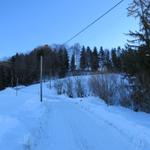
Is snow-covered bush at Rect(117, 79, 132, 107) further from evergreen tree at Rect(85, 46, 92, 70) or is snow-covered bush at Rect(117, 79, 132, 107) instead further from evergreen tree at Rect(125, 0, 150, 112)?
evergreen tree at Rect(85, 46, 92, 70)

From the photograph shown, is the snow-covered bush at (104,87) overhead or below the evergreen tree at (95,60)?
below

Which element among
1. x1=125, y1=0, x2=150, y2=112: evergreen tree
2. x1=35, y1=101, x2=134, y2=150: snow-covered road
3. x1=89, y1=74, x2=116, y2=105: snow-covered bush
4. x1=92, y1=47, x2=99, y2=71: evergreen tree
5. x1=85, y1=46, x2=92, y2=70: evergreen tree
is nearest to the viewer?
x1=35, y1=101, x2=134, y2=150: snow-covered road

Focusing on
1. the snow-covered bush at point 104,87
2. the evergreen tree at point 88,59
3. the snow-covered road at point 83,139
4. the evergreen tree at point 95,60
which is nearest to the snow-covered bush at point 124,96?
Result: the snow-covered bush at point 104,87

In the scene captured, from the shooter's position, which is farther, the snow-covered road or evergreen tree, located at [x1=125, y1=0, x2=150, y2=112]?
evergreen tree, located at [x1=125, y1=0, x2=150, y2=112]

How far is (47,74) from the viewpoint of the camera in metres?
124

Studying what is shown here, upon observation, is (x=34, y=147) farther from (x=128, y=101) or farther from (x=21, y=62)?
(x=21, y=62)

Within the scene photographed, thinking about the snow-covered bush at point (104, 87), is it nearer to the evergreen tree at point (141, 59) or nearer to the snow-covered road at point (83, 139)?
the evergreen tree at point (141, 59)

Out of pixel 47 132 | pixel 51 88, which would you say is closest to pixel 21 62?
pixel 51 88

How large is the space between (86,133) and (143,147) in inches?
143

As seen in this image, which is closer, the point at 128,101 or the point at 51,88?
the point at 128,101

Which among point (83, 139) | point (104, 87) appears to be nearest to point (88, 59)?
point (104, 87)

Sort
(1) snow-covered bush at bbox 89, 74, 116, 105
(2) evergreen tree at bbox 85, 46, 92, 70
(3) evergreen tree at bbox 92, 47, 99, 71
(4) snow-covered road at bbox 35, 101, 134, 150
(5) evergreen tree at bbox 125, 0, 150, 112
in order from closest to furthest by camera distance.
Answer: (4) snow-covered road at bbox 35, 101, 134, 150
(5) evergreen tree at bbox 125, 0, 150, 112
(1) snow-covered bush at bbox 89, 74, 116, 105
(3) evergreen tree at bbox 92, 47, 99, 71
(2) evergreen tree at bbox 85, 46, 92, 70

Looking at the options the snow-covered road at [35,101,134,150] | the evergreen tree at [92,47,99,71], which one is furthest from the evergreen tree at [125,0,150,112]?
the evergreen tree at [92,47,99,71]

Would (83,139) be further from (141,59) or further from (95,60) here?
(95,60)
